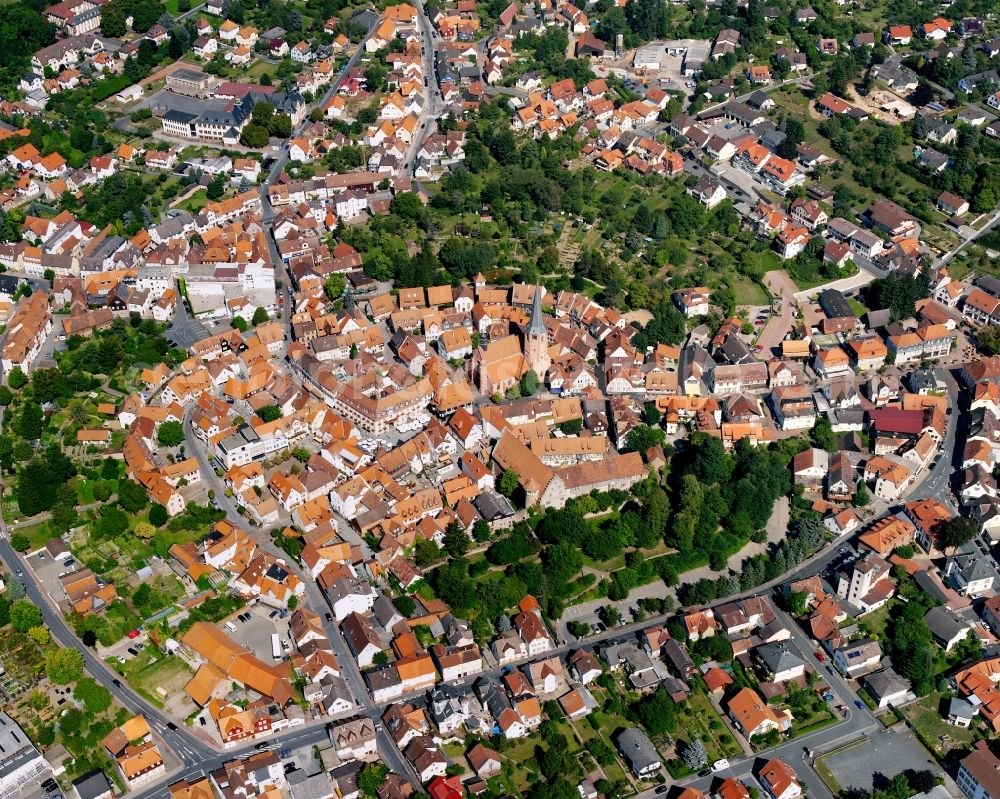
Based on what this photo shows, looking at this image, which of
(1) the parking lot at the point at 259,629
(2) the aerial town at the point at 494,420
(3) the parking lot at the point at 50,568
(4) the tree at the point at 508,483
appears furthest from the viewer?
(4) the tree at the point at 508,483

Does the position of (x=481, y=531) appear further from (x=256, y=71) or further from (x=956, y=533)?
(x=256, y=71)

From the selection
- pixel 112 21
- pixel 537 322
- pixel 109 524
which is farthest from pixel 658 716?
pixel 112 21

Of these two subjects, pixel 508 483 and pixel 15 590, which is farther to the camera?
pixel 508 483

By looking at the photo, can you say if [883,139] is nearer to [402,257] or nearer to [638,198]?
[638,198]

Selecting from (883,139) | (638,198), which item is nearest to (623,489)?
(638,198)

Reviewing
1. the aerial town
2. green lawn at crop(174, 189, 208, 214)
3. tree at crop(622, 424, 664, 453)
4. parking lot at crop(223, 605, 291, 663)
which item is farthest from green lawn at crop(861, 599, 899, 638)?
green lawn at crop(174, 189, 208, 214)

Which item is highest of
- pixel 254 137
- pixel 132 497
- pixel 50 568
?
pixel 254 137

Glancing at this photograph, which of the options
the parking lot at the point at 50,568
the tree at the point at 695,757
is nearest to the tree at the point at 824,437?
the tree at the point at 695,757

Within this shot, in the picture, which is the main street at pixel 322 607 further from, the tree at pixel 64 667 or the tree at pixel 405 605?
the tree at pixel 64 667
